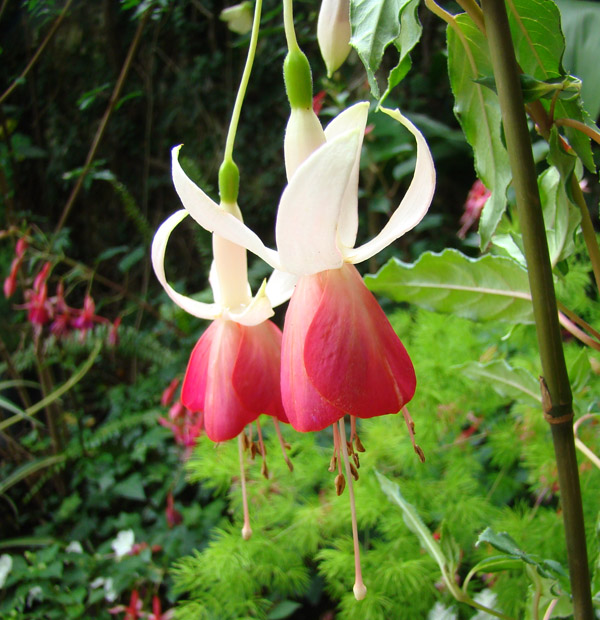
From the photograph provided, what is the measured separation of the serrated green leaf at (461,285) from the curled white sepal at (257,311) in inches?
4.5

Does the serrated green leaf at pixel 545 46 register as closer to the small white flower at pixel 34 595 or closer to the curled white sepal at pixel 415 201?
the curled white sepal at pixel 415 201

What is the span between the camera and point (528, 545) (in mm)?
551

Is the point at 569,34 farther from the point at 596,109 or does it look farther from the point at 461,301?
the point at 461,301

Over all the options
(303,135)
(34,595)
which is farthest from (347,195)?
(34,595)

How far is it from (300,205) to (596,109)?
894 millimetres

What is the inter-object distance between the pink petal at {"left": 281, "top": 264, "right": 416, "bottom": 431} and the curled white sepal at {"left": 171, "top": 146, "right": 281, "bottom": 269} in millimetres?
25

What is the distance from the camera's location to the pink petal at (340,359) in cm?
21

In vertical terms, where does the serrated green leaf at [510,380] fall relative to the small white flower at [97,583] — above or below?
above

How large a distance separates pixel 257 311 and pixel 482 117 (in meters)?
0.15

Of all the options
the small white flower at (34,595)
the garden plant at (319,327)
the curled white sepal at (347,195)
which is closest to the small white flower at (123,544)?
the garden plant at (319,327)

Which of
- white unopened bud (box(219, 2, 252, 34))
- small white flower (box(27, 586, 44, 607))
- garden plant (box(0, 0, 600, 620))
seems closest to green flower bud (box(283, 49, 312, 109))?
garden plant (box(0, 0, 600, 620))

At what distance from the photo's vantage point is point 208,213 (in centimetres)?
21

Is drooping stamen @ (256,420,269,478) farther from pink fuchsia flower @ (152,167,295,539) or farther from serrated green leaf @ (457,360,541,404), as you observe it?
serrated green leaf @ (457,360,541,404)

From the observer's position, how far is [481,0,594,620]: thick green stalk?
193 millimetres
